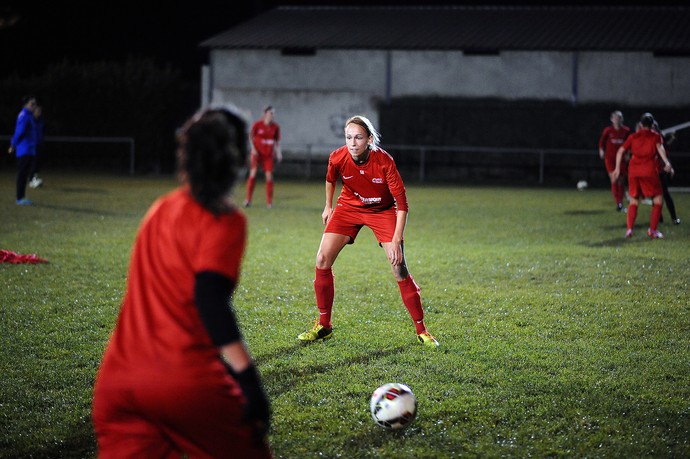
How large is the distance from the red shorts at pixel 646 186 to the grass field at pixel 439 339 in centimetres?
78

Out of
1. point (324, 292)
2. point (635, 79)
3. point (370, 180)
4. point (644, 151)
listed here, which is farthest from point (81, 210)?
point (635, 79)

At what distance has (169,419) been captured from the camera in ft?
8.47

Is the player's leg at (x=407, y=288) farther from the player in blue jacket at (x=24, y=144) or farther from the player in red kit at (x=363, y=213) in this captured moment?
the player in blue jacket at (x=24, y=144)

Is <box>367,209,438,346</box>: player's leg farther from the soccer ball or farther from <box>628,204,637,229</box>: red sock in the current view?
<box>628,204,637,229</box>: red sock

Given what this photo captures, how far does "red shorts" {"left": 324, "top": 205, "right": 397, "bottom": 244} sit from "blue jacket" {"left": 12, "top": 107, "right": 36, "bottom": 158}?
1226cm

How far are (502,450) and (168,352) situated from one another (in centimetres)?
237

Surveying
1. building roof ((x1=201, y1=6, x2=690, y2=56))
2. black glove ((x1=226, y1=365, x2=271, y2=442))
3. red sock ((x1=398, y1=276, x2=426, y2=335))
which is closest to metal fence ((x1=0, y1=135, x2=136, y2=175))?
building roof ((x1=201, y1=6, x2=690, y2=56))

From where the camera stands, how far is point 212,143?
2.59 meters

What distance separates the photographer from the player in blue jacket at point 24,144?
17047 mm

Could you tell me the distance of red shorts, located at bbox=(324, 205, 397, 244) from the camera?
675 centimetres

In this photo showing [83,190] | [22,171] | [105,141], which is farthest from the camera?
[105,141]

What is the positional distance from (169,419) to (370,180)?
4280mm

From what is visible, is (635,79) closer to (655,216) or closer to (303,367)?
(655,216)

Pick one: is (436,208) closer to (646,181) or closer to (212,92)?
(646,181)
